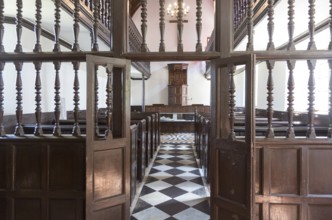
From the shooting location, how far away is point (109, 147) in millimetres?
1987

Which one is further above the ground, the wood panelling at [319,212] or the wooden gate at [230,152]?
the wooden gate at [230,152]

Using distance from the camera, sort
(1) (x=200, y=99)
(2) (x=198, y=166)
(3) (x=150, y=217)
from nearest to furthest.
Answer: (3) (x=150, y=217)
(2) (x=198, y=166)
(1) (x=200, y=99)

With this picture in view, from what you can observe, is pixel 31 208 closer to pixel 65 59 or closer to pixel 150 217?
pixel 150 217

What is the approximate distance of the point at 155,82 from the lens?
11.7 metres

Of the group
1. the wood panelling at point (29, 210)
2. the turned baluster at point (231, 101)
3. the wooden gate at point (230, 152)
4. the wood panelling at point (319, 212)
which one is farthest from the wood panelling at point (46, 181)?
the wood panelling at point (319, 212)

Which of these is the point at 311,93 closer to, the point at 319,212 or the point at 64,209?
the point at 319,212

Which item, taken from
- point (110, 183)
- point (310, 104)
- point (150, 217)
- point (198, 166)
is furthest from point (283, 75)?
point (110, 183)

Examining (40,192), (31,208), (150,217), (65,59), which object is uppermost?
(65,59)

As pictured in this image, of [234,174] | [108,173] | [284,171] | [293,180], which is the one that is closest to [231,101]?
[234,174]

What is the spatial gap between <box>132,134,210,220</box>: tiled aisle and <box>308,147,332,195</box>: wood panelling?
3.73 feet

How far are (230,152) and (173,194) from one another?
1.58 meters

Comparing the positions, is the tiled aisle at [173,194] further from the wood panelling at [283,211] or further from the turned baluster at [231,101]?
the turned baluster at [231,101]

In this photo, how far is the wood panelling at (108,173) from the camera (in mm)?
1942

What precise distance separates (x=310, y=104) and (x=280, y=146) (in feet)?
1.45
